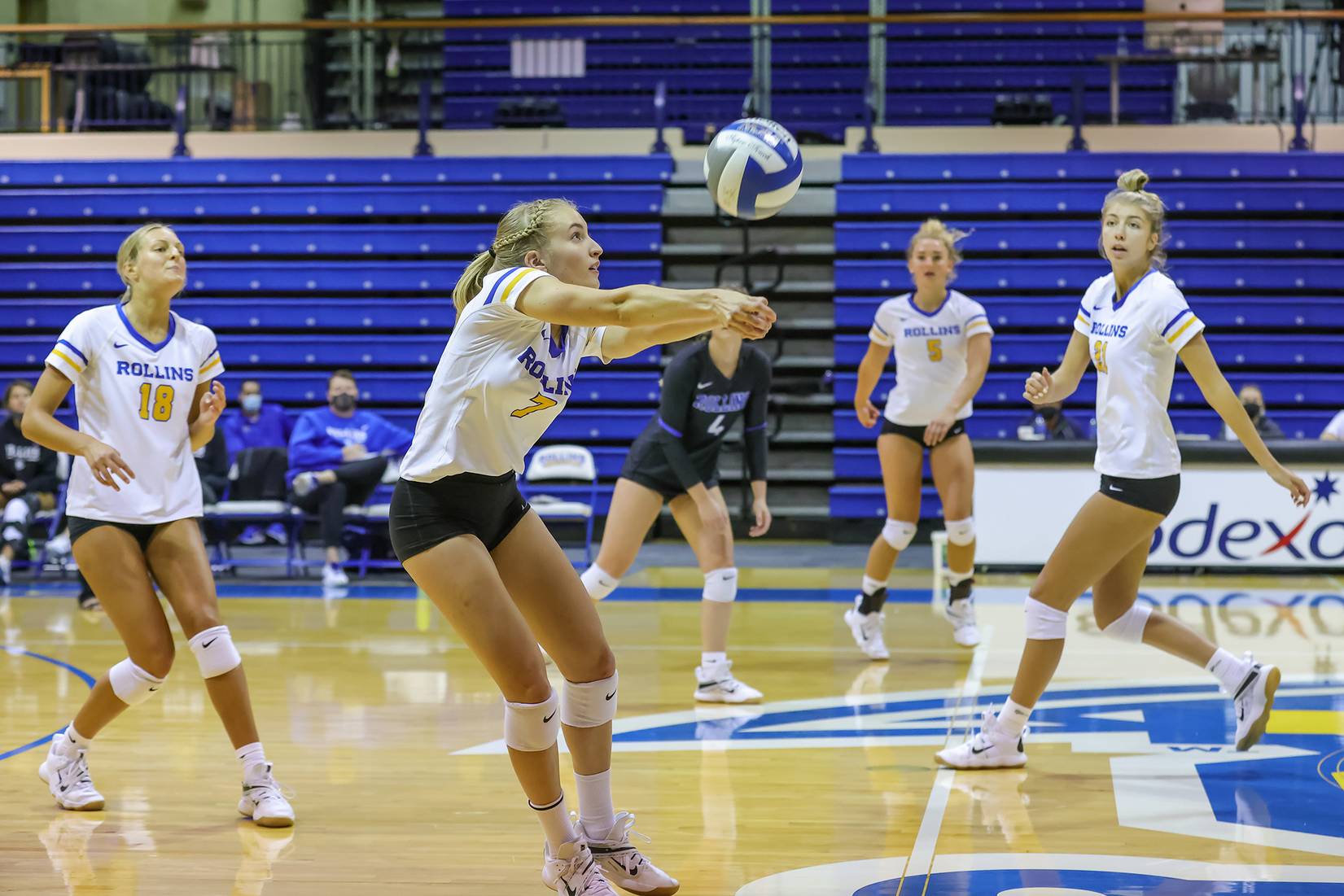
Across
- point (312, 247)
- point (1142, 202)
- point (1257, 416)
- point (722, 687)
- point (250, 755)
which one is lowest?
point (722, 687)

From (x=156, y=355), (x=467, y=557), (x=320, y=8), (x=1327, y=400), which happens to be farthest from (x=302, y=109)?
(x=467, y=557)

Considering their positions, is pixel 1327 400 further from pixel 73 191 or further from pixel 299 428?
pixel 73 191

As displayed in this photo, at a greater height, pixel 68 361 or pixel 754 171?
pixel 754 171

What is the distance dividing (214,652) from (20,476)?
272 inches

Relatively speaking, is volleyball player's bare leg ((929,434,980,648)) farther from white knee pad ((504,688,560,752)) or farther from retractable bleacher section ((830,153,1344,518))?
retractable bleacher section ((830,153,1344,518))

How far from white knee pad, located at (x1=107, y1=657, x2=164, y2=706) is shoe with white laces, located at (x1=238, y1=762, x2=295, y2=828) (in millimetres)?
387

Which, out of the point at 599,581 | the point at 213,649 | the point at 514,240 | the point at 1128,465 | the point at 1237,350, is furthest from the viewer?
the point at 1237,350

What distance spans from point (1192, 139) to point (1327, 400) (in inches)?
112

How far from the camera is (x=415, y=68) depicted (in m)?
16.3

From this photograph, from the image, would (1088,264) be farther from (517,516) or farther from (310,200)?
(517,516)

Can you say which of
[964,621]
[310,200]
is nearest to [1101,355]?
[964,621]

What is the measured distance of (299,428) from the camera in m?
10.2

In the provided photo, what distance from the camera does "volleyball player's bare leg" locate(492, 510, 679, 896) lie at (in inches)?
126

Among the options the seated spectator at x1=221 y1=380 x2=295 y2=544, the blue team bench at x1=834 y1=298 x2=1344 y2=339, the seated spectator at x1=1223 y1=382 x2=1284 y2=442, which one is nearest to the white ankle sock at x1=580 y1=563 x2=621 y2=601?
the seated spectator at x1=221 y1=380 x2=295 y2=544
